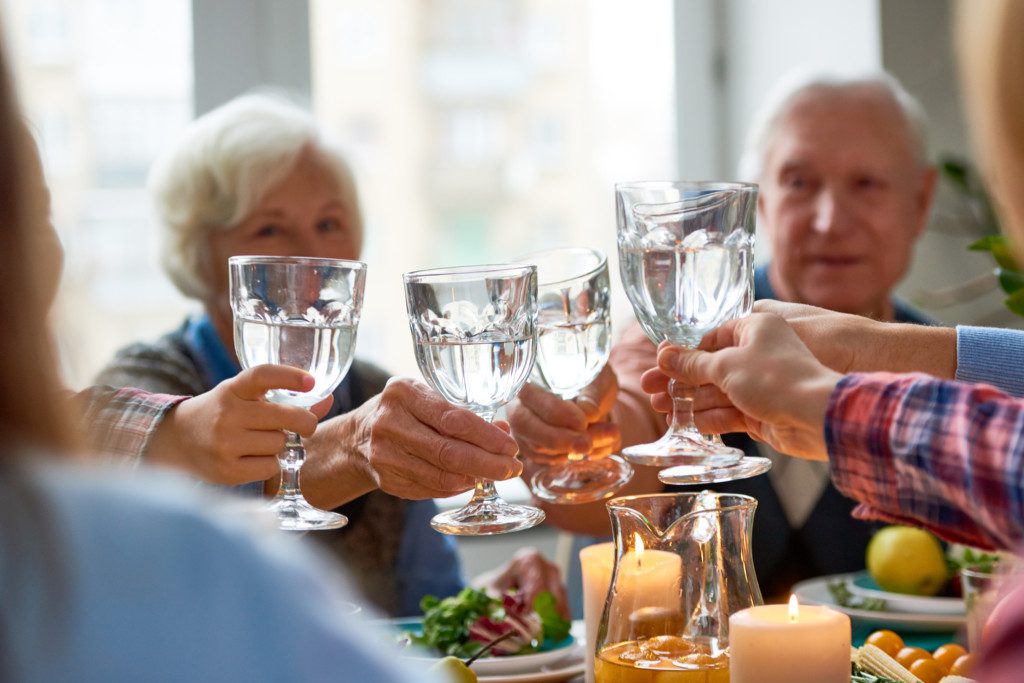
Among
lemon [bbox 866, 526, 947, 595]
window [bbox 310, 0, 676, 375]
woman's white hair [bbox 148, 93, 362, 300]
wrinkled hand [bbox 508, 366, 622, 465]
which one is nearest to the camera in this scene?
wrinkled hand [bbox 508, 366, 622, 465]

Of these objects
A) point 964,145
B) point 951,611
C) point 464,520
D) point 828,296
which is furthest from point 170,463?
point 964,145

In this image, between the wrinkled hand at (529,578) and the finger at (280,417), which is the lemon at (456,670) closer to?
the finger at (280,417)

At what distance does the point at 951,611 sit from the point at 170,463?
108cm

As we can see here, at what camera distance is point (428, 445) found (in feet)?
3.80

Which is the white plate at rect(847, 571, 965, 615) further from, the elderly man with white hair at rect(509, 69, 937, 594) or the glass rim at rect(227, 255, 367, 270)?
the glass rim at rect(227, 255, 367, 270)

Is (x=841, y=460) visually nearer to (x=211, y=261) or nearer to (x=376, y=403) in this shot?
(x=376, y=403)

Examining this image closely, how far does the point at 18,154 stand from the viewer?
0.51 metres

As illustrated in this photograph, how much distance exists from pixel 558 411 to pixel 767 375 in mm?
403

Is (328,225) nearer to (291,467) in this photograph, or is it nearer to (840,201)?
(840,201)

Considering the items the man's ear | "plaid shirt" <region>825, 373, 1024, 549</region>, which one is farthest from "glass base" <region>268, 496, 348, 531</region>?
the man's ear

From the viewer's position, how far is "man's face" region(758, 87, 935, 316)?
2.67 m

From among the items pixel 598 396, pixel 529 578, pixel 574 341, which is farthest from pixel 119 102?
pixel 574 341

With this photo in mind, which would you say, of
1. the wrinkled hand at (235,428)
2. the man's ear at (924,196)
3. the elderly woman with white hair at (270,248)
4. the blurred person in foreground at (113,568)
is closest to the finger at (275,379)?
the wrinkled hand at (235,428)

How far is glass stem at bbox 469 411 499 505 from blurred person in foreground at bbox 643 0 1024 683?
0.23 metres
